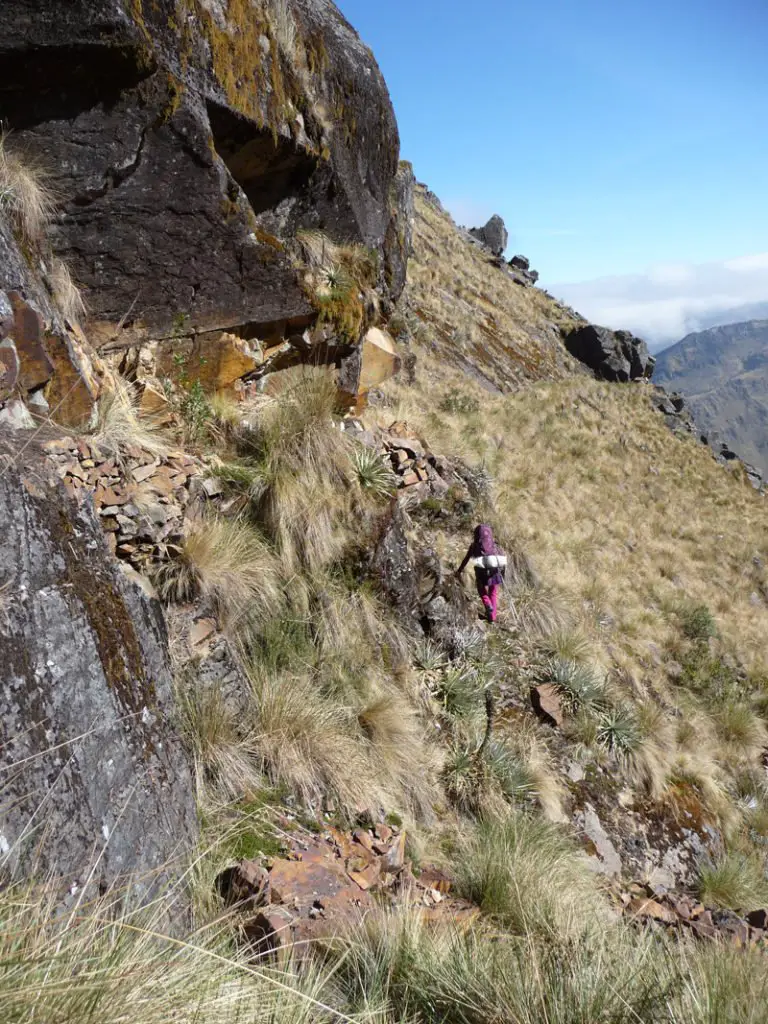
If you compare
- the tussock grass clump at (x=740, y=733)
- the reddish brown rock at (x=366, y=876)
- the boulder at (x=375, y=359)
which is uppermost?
the boulder at (x=375, y=359)

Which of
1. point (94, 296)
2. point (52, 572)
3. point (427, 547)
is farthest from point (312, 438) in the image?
point (52, 572)

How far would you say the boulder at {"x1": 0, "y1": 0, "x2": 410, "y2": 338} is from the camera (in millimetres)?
4688

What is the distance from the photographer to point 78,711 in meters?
2.88

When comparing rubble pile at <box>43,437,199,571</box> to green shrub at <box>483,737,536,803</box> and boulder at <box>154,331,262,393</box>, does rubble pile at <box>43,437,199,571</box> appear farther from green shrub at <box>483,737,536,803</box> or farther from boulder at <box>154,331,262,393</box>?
green shrub at <box>483,737,536,803</box>

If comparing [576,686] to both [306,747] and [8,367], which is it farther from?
[8,367]

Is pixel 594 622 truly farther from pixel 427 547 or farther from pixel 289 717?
pixel 289 717

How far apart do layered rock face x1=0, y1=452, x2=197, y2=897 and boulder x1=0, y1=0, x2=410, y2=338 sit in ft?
9.00

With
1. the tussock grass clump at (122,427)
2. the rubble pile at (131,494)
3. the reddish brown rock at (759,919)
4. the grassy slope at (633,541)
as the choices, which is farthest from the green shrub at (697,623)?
the tussock grass clump at (122,427)

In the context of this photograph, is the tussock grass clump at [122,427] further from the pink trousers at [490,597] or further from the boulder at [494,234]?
the boulder at [494,234]

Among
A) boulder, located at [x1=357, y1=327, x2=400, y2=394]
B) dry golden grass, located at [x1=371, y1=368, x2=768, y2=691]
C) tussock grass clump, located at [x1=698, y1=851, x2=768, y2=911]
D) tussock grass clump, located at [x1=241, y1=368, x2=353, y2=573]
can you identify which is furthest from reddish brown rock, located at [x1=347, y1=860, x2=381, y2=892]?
boulder, located at [x1=357, y1=327, x2=400, y2=394]

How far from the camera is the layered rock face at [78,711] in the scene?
100 inches

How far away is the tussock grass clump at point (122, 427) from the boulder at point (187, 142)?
2.05ft

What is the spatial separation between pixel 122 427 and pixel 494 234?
46.9 m

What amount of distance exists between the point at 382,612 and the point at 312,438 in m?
1.78
